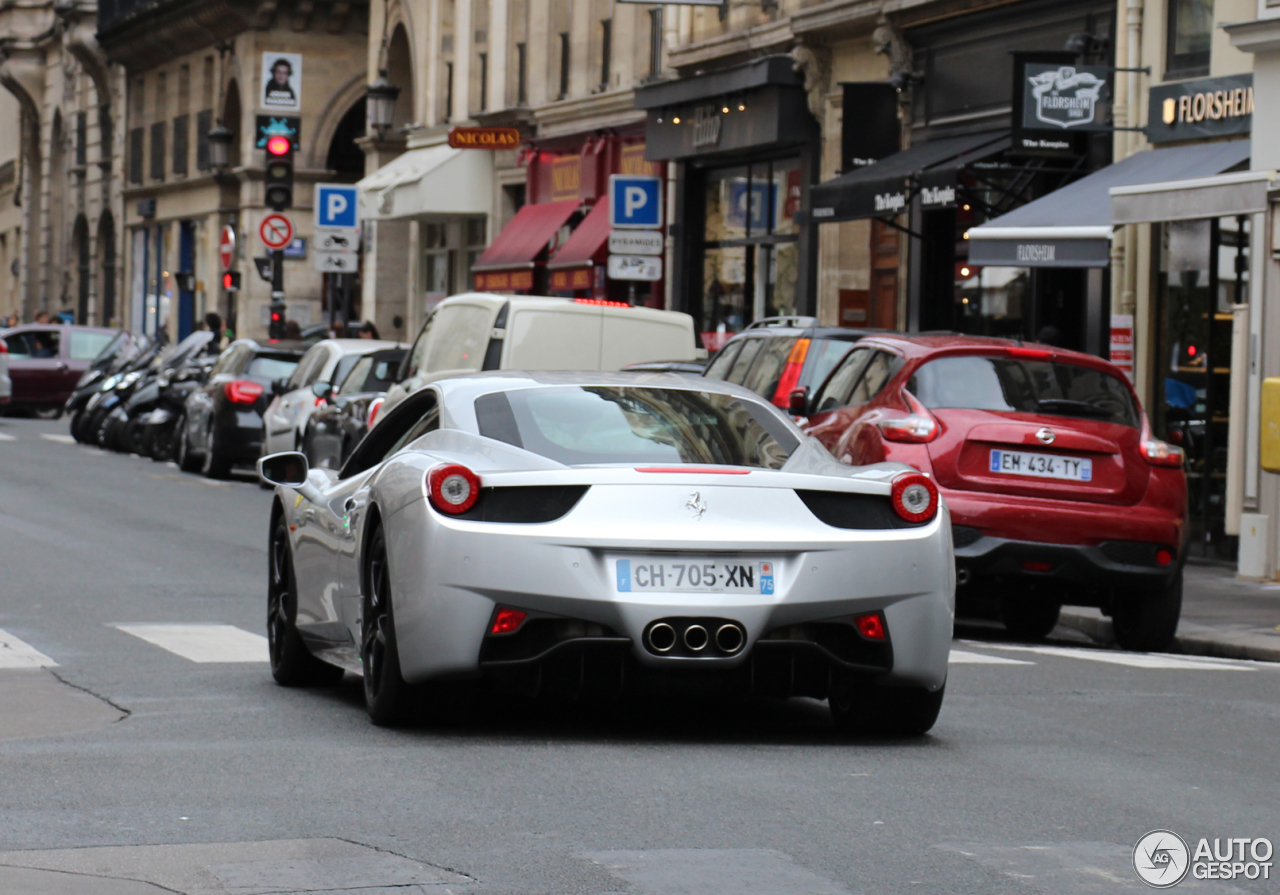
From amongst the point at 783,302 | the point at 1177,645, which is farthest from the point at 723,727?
the point at 783,302

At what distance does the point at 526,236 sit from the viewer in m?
37.3

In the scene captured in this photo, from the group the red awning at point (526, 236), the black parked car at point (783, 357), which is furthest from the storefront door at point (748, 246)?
the black parked car at point (783, 357)

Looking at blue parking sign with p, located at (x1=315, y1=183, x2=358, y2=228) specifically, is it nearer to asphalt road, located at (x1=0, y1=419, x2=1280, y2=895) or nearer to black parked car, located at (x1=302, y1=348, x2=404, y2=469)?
black parked car, located at (x1=302, y1=348, x2=404, y2=469)

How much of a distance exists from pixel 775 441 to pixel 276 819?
2.50 m

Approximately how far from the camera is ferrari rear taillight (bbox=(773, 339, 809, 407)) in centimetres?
1552

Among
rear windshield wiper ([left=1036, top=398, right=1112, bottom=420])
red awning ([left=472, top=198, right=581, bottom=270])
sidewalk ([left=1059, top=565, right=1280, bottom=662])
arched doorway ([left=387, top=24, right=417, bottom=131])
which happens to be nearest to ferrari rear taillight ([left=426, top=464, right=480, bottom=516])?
rear windshield wiper ([left=1036, top=398, right=1112, bottom=420])

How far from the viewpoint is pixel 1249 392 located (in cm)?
1708

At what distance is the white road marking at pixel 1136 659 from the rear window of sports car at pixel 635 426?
368 centimetres

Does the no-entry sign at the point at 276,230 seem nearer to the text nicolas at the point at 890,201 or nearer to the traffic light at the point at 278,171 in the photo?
the traffic light at the point at 278,171

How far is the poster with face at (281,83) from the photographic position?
113 ft

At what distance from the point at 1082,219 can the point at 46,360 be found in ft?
87.5

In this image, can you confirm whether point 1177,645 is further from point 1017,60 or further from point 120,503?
point 120,503

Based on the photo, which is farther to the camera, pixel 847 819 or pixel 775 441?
pixel 775 441

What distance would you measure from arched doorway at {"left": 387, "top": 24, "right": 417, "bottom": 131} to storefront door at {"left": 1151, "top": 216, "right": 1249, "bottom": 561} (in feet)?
97.0
